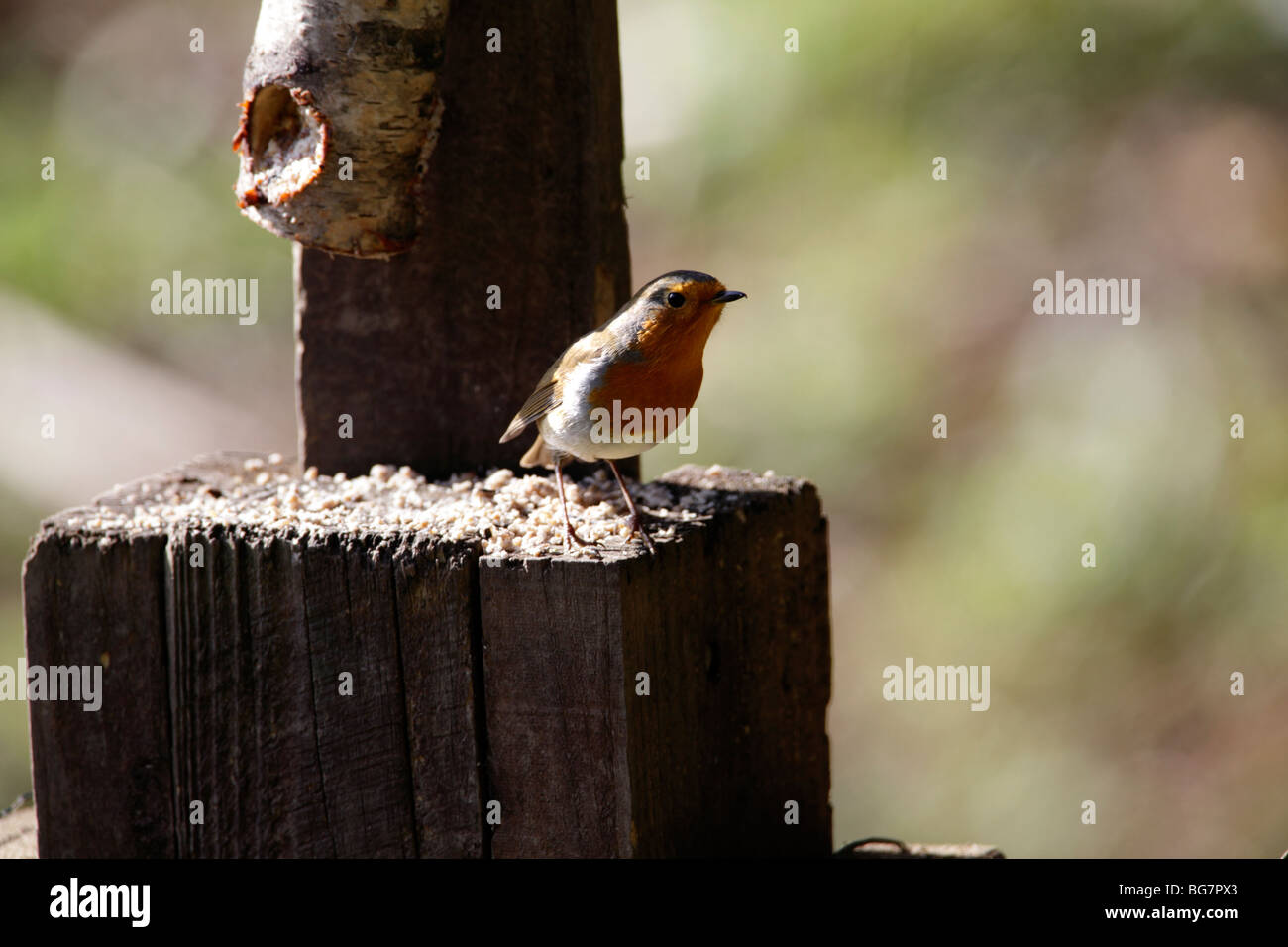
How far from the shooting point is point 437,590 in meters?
2.71

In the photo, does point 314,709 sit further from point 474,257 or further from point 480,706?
point 474,257

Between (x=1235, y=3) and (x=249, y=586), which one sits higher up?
(x=1235, y=3)

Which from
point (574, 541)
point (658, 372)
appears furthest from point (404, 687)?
point (658, 372)

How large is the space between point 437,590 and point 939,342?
442cm

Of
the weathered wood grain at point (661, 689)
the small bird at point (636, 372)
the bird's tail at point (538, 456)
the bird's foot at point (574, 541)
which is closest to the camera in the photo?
the weathered wood grain at point (661, 689)

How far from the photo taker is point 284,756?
9.33ft

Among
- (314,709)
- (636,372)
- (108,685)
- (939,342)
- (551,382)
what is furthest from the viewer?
(939,342)

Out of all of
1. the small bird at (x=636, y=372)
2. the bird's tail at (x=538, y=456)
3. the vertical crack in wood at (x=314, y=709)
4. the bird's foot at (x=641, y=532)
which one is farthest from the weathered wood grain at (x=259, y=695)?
the bird's tail at (x=538, y=456)

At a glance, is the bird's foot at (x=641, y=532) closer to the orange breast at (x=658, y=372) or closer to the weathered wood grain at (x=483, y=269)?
the orange breast at (x=658, y=372)

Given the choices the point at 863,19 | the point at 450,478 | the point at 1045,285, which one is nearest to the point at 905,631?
the point at 1045,285

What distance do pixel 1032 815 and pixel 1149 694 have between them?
73 cm

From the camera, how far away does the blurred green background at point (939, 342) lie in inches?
228

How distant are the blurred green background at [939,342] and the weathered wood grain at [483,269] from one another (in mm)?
3057

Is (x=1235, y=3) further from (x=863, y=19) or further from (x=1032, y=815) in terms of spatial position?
(x=1032, y=815)
